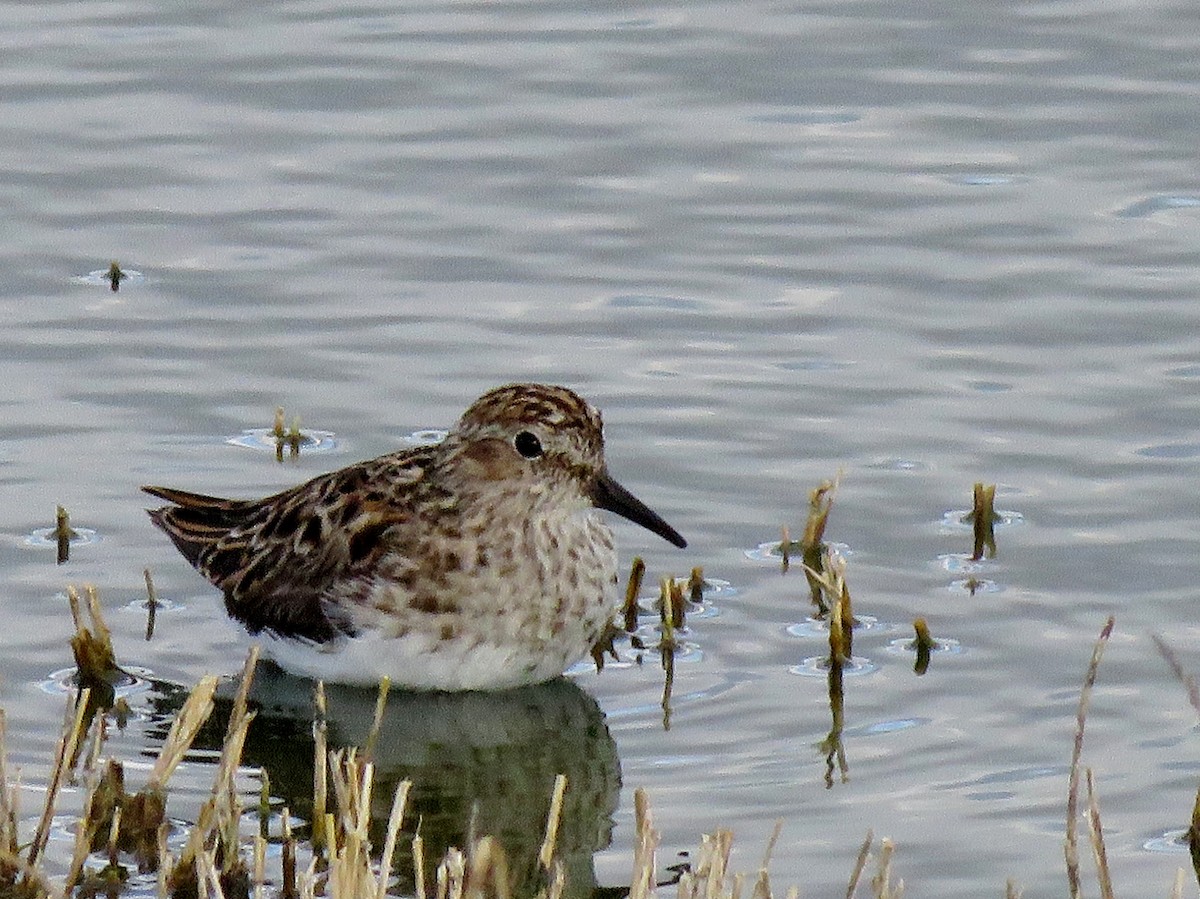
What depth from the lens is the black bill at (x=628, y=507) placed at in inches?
427

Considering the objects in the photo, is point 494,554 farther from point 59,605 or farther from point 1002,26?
point 1002,26

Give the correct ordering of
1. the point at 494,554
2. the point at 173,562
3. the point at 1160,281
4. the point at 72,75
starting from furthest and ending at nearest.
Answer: the point at 72,75
the point at 1160,281
the point at 173,562
the point at 494,554

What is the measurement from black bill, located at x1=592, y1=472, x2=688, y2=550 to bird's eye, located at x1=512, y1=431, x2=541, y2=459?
0.86 ft

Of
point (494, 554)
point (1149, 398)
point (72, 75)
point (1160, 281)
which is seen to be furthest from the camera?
point (72, 75)

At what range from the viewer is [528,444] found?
10969 millimetres

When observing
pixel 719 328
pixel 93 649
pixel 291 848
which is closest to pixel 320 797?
pixel 291 848

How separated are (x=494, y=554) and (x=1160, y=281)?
4.38 m

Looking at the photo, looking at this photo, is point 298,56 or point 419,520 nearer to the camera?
point 419,520

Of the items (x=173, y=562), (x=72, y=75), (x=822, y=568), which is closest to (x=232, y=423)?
(x=173, y=562)

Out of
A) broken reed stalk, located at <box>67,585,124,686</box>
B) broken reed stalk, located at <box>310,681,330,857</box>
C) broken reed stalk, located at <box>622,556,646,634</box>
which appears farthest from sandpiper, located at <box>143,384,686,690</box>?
broken reed stalk, located at <box>310,681,330,857</box>

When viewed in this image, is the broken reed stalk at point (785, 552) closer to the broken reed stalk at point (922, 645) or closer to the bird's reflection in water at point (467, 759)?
the broken reed stalk at point (922, 645)

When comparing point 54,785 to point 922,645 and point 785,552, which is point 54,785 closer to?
point 922,645

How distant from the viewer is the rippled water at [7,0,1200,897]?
10.2 meters

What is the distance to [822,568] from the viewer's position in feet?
37.7
